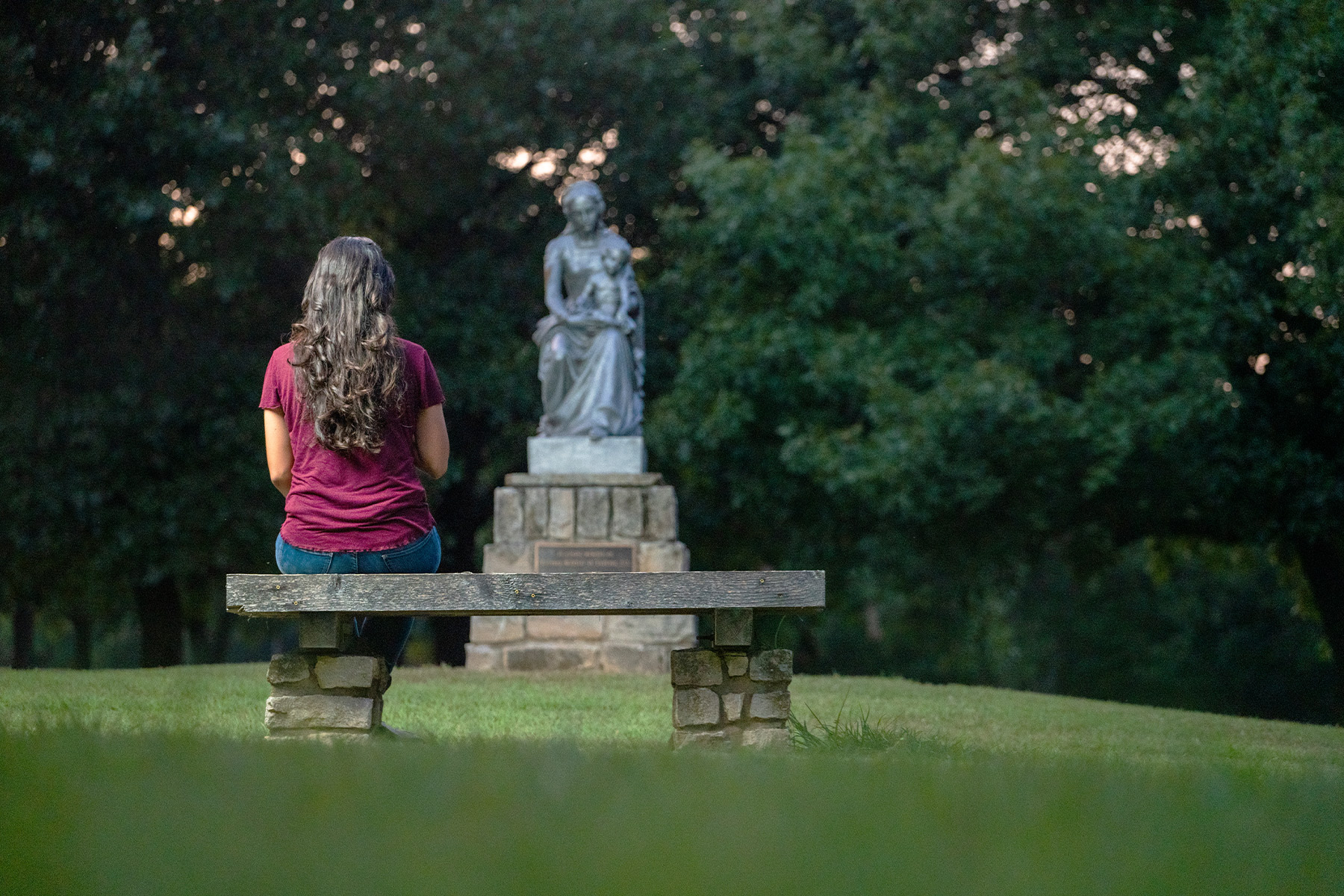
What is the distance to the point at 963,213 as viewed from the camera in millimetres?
15195

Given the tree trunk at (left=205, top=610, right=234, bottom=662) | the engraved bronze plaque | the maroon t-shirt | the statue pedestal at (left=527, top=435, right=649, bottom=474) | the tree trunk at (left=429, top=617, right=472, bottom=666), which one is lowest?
the tree trunk at (left=205, top=610, right=234, bottom=662)

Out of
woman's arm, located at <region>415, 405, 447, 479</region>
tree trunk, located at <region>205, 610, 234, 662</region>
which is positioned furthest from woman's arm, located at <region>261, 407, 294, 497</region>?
tree trunk, located at <region>205, 610, 234, 662</region>

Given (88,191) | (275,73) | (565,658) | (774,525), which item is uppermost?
(275,73)

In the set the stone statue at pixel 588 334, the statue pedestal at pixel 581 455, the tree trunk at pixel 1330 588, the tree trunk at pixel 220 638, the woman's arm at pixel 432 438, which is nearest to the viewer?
the woman's arm at pixel 432 438

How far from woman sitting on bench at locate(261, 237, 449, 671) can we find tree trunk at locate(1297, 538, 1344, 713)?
13.6 m

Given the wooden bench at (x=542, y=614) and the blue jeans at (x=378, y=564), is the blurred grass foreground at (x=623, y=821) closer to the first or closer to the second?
the wooden bench at (x=542, y=614)

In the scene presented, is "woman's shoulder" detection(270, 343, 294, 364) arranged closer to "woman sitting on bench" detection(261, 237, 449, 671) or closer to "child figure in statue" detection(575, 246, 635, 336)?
"woman sitting on bench" detection(261, 237, 449, 671)

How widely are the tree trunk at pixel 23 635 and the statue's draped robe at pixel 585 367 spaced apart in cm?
1474

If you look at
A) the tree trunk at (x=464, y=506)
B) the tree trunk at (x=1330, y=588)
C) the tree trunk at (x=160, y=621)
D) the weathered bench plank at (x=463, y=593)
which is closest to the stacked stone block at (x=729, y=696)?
the weathered bench plank at (x=463, y=593)

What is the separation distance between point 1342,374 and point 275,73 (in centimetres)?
1148

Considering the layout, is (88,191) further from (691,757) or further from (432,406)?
(691,757)

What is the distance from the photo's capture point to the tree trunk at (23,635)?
943 inches

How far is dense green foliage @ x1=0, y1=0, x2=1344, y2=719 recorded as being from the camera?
14.3 metres

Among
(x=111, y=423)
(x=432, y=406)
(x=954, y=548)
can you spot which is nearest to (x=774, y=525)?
(x=954, y=548)
